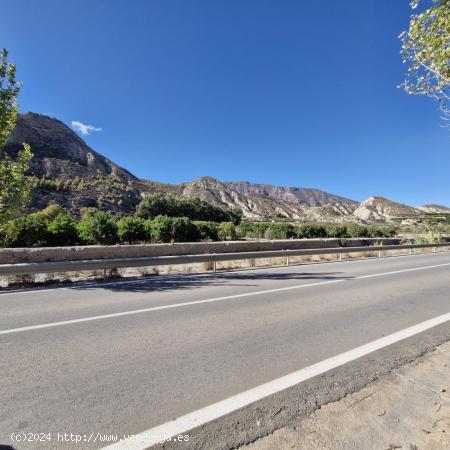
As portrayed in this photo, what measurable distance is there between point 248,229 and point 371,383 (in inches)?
1636

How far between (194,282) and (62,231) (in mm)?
17275

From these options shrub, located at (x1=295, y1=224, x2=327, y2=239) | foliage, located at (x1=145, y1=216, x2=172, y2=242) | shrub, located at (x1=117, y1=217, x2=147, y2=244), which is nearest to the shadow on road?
shrub, located at (x1=117, y1=217, x2=147, y2=244)

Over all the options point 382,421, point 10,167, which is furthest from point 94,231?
point 382,421

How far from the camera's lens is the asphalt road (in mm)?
2553

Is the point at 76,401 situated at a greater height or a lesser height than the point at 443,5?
lesser

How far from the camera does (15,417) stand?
2.46m

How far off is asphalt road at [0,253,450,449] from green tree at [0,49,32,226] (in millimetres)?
3199

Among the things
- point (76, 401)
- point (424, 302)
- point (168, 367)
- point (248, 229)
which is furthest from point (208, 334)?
point (248, 229)

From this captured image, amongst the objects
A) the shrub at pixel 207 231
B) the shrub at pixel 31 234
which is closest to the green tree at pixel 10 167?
the shrub at pixel 31 234

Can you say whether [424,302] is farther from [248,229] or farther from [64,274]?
[248,229]

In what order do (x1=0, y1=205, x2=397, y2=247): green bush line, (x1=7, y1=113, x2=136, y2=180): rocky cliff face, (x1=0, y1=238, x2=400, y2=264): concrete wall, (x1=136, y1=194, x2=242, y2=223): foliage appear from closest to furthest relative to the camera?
1. (x1=0, y1=238, x2=400, y2=264): concrete wall
2. (x1=0, y1=205, x2=397, y2=247): green bush line
3. (x1=136, y1=194, x2=242, y2=223): foliage
4. (x1=7, y1=113, x2=136, y2=180): rocky cliff face

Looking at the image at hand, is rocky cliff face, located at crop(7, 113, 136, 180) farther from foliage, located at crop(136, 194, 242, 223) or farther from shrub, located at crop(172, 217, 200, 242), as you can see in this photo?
shrub, located at crop(172, 217, 200, 242)

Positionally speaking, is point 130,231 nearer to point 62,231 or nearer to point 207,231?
point 62,231

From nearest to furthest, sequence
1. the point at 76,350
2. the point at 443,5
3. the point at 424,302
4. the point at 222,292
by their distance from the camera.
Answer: the point at 76,350 → the point at 443,5 → the point at 424,302 → the point at 222,292
